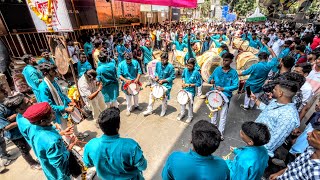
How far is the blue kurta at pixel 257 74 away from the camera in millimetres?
4918

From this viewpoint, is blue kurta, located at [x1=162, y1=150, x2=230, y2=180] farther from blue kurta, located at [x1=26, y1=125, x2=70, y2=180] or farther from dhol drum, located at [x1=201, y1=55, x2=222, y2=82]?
dhol drum, located at [x1=201, y1=55, x2=222, y2=82]

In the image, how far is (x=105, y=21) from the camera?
12375 mm

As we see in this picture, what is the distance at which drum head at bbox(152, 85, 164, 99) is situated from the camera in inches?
190

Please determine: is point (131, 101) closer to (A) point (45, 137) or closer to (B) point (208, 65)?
(B) point (208, 65)

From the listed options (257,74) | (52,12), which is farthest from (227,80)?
(52,12)

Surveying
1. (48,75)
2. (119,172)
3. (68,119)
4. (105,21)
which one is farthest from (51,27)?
(105,21)

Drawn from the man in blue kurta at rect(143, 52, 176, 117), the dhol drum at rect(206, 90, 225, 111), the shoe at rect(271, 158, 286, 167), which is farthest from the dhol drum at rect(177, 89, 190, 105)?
the shoe at rect(271, 158, 286, 167)

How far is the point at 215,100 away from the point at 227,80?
0.55 metres

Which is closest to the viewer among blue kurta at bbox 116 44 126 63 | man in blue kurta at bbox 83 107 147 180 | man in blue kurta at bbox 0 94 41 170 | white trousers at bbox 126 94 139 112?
man in blue kurta at bbox 83 107 147 180

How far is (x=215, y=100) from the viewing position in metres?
4.01

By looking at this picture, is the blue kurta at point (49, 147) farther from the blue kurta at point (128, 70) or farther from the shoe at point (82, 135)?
the blue kurta at point (128, 70)

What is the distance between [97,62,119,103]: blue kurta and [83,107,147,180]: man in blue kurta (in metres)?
2.76

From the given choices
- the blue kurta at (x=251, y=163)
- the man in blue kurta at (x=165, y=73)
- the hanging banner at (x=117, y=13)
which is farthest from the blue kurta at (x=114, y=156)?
the hanging banner at (x=117, y=13)

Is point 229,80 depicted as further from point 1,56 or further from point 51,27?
point 1,56
